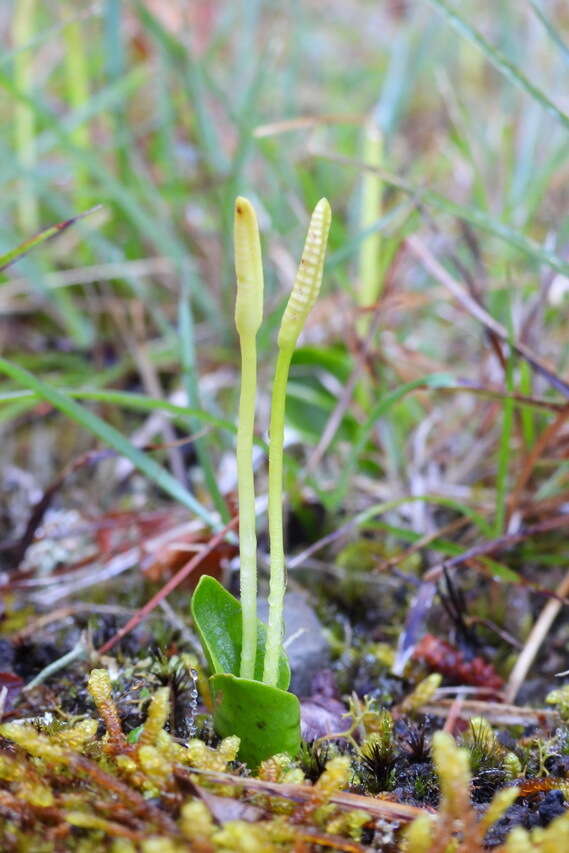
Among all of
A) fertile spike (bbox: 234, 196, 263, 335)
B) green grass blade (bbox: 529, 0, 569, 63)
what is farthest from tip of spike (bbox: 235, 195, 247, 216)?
green grass blade (bbox: 529, 0, 569, 63)

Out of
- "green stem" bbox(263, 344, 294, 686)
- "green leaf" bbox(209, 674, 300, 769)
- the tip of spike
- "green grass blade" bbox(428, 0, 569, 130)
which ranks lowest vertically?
"green leaf" bbox(209, 674, 300, 769)

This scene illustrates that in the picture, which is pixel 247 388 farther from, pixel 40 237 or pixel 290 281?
pixel 290 281

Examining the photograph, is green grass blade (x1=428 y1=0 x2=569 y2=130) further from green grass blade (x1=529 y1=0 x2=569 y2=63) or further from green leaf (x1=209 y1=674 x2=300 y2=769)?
green leaf (x1=209 y1=674 x2=300 y2=769)

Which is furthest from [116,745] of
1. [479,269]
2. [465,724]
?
[479,269]

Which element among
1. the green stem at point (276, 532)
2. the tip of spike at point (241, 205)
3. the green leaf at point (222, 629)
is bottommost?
the green leaf at point (222, 629)

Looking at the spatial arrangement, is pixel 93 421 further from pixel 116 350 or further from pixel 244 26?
pixel 244 26

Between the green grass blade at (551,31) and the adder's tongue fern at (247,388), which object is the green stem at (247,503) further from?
the green grass blade at (551,31)

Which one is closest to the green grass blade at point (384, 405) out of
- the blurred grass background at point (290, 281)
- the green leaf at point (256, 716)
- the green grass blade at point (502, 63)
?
the blurred grass background at point (290, 281)
